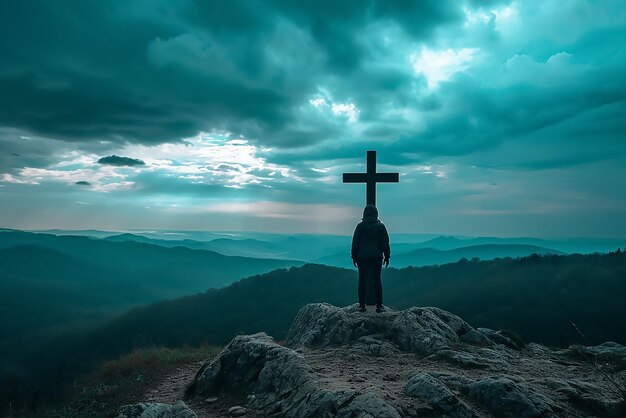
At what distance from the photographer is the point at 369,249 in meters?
11.7

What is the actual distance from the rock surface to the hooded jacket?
5.82 ft

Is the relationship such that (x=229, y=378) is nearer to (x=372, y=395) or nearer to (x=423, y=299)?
(x=372, y=395)

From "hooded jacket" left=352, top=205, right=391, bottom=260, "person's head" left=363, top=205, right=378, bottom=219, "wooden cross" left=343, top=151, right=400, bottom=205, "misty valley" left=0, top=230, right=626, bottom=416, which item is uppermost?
"wooden cross" left=343, top=151, right=400, bottom=205

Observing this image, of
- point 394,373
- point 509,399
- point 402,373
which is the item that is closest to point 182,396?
point 394,373

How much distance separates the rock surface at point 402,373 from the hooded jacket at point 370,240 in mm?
1774

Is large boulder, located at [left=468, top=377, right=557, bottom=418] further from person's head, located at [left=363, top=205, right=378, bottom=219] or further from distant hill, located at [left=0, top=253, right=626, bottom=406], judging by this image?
distant hill, located at [left=0, top=253, right=626, bottom=406]

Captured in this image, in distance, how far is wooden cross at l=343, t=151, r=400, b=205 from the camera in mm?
14602

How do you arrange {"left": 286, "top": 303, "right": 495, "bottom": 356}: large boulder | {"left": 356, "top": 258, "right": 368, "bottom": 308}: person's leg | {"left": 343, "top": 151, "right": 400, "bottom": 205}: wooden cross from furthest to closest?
{"left": 343, "top": 151, "right": 400, "bottom": 205}: wooden cross
{"left": 356, "top": 258, "right": 368, "bottom": 308}: person's leg
{"left": 286, "top": 303, "right": 495, "bottom": 356}: large boulder

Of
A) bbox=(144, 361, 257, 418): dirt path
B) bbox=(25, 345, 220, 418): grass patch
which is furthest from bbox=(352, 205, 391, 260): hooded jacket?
Result: bbox=(25, 345, 220, 418): grass patch

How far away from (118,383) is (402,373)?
307 inches

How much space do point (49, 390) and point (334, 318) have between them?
1445cm

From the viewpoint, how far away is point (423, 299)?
190 ft

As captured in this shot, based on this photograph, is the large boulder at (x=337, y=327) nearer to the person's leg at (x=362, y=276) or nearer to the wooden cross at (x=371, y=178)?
the person's leg at (x=362, y=276)

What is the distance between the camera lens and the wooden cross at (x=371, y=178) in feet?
47.9
